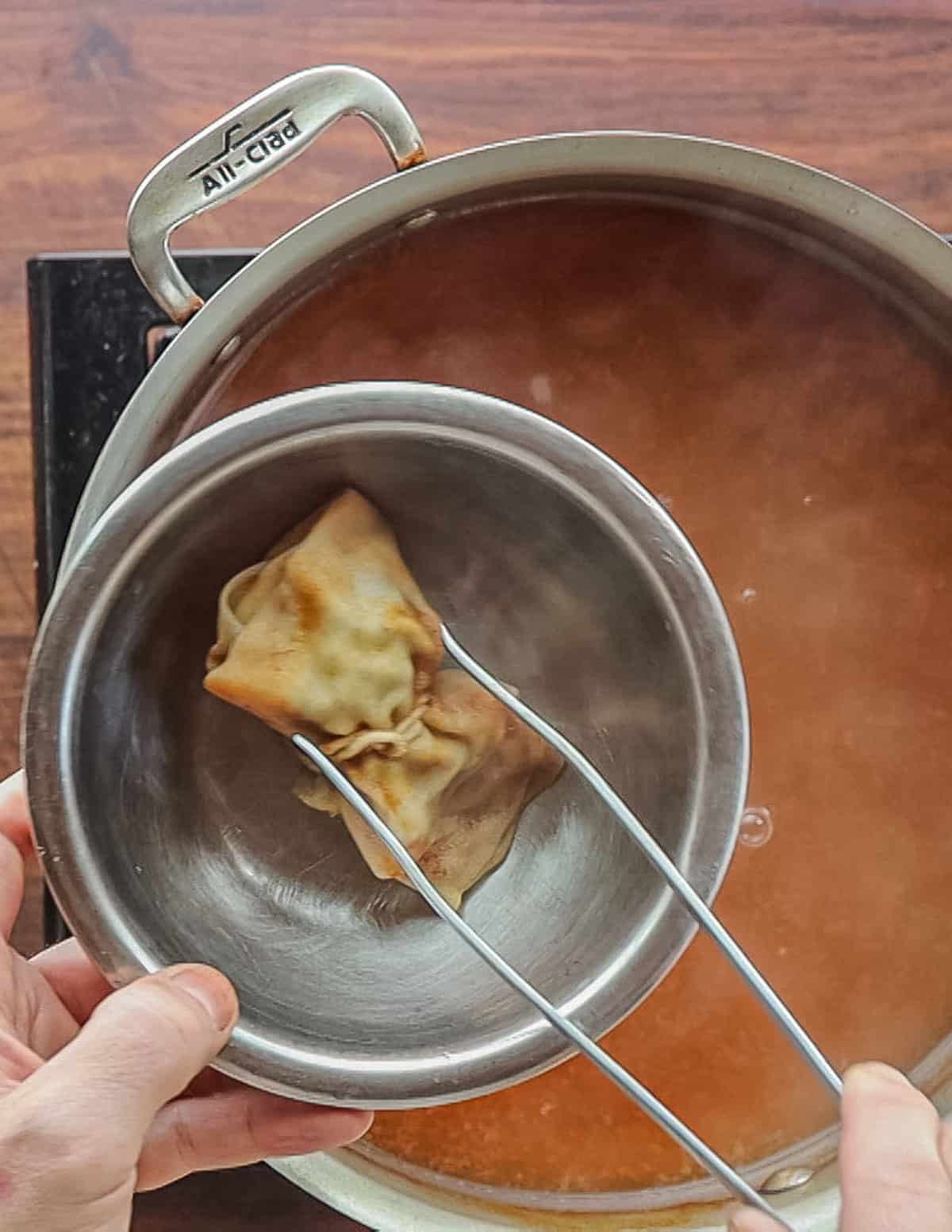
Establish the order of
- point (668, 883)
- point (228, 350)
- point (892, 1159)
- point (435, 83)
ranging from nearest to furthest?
1. point (892, 1159)
2. point (668, 883)
3. point (228, 350)
4. point (435, 83)

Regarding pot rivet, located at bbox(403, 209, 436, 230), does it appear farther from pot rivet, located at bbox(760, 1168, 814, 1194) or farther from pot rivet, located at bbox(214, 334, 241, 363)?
pot rivet, located at bbox(760, 1168, 814, 1194)

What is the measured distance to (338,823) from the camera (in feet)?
2.49

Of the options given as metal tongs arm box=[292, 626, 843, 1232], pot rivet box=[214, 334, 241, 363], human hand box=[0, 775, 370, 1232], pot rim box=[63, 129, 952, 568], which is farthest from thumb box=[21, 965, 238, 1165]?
pot rivet box=[214, 334, 241, 363]

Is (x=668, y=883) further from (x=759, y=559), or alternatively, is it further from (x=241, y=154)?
(x=241, y=154)

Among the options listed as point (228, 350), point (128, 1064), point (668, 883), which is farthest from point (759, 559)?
point (128, 1064)

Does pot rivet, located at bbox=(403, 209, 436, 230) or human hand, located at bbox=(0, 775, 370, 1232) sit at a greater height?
pot rivet, located at bbox=(403, 209, 436, 230)

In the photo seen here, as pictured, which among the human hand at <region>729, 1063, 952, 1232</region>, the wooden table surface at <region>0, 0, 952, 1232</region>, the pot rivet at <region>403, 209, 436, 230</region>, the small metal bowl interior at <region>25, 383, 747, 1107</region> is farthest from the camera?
the wooden table surface at <region>0, 0, 952, 1232</region>

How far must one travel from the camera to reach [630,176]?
2.45 feet

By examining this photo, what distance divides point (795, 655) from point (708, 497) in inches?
4.7

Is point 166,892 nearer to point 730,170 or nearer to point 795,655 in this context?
point 795,655

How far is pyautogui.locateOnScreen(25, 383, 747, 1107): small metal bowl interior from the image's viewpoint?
0.63 m

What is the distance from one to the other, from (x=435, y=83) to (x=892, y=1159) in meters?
0.74

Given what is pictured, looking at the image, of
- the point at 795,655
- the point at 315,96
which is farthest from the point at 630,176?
the point at 795,655

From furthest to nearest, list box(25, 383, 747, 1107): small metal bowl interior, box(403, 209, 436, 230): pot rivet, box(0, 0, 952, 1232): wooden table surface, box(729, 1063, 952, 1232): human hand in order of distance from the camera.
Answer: box(0, 0, 952, 1232): wooden table surface, box(403, 209, 436, 230): pot rivet, box(25, 383, 747, 1107): small metal bowl interior, box(729, 1063, 952, 1232): human hand
